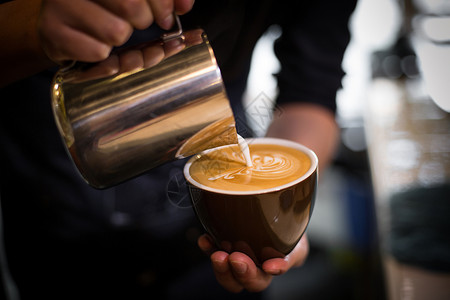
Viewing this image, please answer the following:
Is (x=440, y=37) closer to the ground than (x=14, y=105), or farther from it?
closer to the ground

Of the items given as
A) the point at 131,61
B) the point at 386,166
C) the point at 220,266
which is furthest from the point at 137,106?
the point at 386,166

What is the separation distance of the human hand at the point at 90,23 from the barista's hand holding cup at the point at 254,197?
26cm

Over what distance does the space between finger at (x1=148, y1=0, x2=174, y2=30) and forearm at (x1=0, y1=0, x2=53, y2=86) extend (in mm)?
182

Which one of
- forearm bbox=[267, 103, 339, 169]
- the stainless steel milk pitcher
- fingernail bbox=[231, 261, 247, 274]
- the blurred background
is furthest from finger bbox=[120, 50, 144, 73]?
forearm bbox=[267, 103, 339, 169]

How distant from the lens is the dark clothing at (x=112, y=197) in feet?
3.20

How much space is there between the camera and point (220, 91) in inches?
21.5

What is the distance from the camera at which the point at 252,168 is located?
0.68m

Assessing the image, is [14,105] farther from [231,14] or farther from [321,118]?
[321,118]

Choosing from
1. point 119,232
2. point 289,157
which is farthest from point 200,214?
point 119,232

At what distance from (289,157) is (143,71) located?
0.33 m

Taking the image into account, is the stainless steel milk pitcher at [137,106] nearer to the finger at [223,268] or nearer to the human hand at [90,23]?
the human hand at [90,23]

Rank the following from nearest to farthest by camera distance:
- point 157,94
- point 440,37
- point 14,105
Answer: point 157,94 → point 14,105 → point 440,37

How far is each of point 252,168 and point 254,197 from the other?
4.8 inches

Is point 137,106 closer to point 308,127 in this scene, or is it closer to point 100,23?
point 100,23
